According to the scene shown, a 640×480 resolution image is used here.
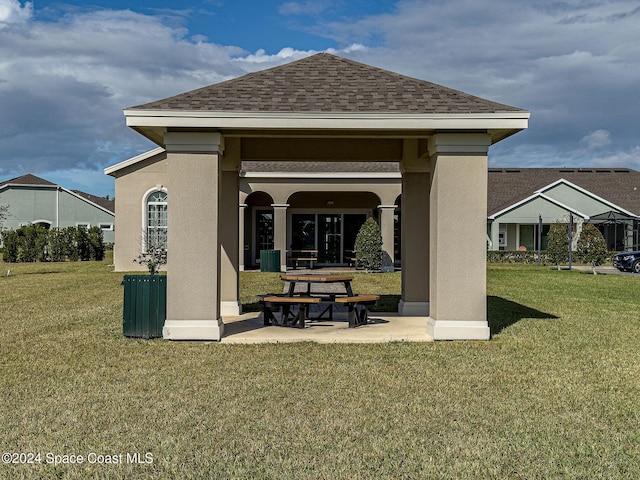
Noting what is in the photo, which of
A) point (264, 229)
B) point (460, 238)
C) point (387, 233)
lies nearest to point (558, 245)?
point (387, 233)

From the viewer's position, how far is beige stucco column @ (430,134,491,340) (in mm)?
9430

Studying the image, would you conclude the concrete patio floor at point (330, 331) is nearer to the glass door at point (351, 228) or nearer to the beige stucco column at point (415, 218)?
the beige stucco column at point (415, 218)

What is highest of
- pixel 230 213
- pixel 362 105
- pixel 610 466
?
pixel 362 105

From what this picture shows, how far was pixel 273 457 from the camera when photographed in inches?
179

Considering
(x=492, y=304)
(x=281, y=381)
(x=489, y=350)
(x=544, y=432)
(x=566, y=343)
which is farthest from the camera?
(x=492, y=304)

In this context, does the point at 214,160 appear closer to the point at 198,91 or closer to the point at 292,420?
the point at 198,91

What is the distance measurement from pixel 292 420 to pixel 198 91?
6.47 metres

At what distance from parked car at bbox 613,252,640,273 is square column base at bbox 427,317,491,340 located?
19.9 metres

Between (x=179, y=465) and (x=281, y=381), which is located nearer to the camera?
(x=179, y=465)

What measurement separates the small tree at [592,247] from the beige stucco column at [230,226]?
18.2 meters

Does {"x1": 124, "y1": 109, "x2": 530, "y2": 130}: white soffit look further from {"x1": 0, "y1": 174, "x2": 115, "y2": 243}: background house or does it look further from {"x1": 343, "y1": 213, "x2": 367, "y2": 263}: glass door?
{"x1": 0, "y1": 174, "x2": 115, "y2": 243}: background house

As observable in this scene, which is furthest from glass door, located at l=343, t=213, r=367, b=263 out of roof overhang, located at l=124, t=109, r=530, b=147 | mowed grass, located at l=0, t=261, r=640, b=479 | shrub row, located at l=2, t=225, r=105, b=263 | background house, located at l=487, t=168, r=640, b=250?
roof overhang, located at l=124, t=109, r=530, b=147

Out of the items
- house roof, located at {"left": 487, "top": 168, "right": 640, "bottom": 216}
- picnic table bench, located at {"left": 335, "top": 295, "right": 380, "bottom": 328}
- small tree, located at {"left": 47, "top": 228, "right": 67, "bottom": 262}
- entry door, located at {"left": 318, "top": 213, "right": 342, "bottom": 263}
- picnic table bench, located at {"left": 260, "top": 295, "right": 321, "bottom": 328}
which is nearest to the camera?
picnic table bench, located at {"left": 260, "top": 295, "right": 321, "bottom": 328}

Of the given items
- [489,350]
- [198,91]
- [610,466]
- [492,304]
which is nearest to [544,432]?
[610,466]
